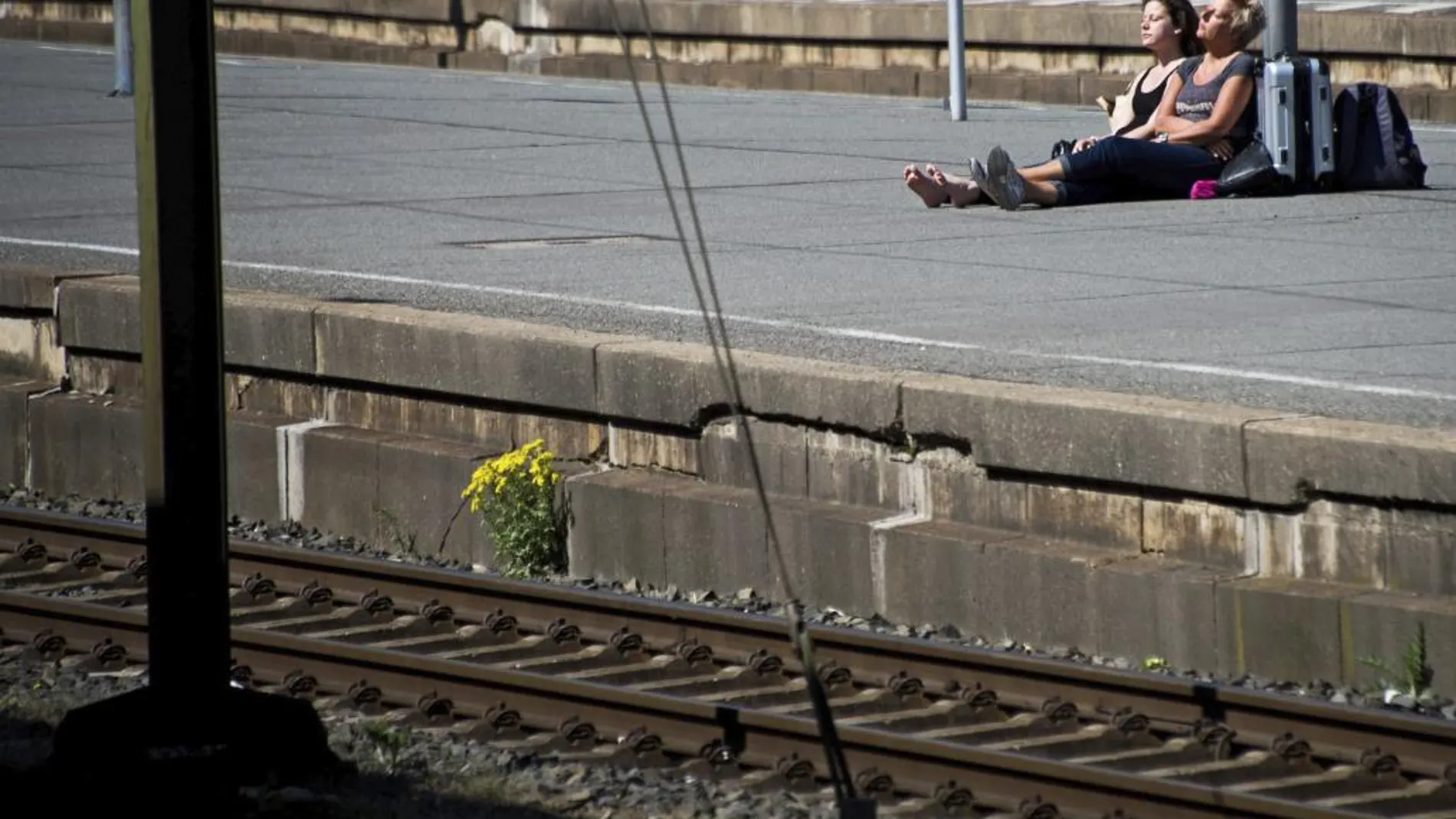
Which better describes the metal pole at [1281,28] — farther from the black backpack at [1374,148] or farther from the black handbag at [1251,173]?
the black handbag at [1251,173]

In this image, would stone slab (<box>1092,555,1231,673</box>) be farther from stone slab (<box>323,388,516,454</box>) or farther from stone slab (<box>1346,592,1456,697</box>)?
stone slab (<box>323,388,516,454</box>)

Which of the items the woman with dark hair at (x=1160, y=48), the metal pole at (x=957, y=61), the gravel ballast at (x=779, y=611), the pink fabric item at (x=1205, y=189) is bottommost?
the gravel ballast at (x=779, y=611)

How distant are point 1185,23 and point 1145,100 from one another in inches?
17.0

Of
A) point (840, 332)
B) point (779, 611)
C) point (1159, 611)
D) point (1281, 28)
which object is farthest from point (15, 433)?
point (1281, 28)

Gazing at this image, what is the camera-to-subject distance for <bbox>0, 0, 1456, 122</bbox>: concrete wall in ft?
63.5

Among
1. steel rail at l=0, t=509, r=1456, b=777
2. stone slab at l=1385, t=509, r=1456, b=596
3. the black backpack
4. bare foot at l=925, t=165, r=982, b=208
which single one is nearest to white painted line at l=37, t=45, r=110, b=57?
bare foot at l=925, t=165, r=982, b=208

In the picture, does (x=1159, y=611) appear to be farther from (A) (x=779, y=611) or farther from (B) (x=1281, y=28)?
(B) (x=1281, y=28)

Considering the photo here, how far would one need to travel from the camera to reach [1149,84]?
1367 cm

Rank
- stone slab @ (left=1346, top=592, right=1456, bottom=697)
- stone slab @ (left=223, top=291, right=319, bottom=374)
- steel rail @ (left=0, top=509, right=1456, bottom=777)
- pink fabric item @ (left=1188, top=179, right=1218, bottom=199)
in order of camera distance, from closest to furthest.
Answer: steel rail @ (left=0, top=509, right=1456, bottom=777)
stone slab @ (left=1346, top=592, right=1456, bottom=697)
stone slab @ (left=223, top=291, right=319, bottom=374)
pink fabric item @ (left=1188, top=179, right=1218, bottom=199)

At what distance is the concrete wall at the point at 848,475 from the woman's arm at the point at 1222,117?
5.07 m

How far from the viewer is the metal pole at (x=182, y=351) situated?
589 centimetres

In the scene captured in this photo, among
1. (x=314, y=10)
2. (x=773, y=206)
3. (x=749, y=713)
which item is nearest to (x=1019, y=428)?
(x=749, y=713)

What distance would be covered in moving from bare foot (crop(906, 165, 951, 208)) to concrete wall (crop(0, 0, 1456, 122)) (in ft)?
20.4

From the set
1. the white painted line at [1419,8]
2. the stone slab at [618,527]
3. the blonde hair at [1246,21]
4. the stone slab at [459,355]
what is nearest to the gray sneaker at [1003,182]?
the blonde hair at [1246,21]
